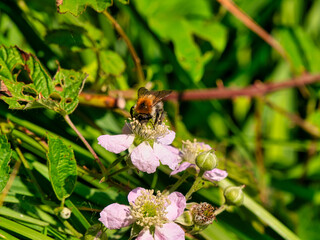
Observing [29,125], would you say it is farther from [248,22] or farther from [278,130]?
[278,130]

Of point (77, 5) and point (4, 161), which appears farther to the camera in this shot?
point (77, 5)

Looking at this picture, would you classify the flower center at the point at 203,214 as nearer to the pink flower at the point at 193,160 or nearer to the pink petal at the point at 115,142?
the pink flower at the point at 193,160

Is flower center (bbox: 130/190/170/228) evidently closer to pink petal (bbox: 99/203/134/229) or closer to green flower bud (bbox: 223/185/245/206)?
pink petal (bbox: 99/203/134/229)

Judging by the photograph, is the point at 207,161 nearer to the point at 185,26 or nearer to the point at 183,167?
the point at 183,167

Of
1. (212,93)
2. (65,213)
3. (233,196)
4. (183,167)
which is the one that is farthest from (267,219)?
(212,93)

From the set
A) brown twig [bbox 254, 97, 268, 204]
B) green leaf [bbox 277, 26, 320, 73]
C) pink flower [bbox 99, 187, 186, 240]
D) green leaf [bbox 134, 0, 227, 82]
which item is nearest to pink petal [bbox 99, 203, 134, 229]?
pink flower [bbox 99, 187, 186, 240]

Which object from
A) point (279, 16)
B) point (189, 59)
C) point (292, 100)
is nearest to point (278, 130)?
point (292, 100)

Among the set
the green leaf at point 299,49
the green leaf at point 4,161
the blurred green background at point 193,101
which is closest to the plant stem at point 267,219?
the blurred green background at point 193,101
